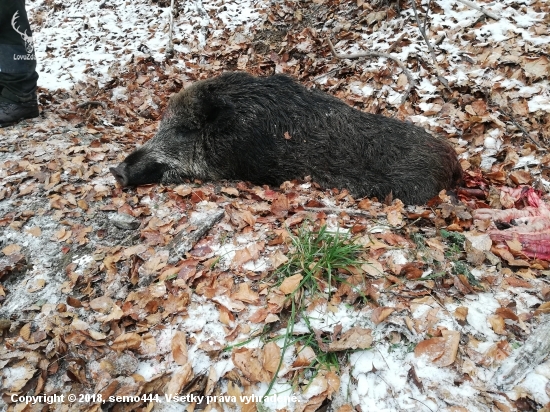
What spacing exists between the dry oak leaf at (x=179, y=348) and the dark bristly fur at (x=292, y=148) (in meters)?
2.20

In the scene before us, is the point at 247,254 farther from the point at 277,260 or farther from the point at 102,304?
the point at 102,304

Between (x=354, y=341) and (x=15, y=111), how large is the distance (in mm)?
5839

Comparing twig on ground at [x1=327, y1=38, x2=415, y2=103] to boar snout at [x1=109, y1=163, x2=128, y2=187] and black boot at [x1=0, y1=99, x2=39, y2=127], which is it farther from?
black boot at [x1=0, y1=99, x2=39, y2=127]

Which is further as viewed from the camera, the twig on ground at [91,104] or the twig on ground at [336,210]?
the twig on ground at [91,104]

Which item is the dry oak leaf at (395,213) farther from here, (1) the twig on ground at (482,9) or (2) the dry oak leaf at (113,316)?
(1) the twig on ground at (482,9)

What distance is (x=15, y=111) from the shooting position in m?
5.59

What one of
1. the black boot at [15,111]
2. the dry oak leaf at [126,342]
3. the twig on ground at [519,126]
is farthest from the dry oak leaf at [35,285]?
the twig on ground at [519,126]

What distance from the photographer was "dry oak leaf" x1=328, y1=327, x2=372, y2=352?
219 centimetres

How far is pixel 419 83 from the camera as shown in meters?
6.05

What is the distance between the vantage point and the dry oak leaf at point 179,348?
231 centimetres

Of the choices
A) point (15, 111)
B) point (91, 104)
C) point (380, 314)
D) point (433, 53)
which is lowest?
point (91, 104)

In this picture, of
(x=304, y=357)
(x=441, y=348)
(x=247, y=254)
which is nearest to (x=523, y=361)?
(x=441, y=348)

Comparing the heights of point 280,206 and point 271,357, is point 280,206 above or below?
below

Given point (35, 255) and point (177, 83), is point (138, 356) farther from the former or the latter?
point (177, 83)
